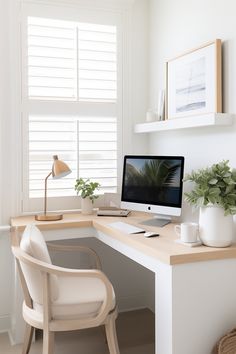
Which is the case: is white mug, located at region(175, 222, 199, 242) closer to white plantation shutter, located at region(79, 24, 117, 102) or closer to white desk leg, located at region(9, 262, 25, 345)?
white desk leg, located at region(9, 262, 25, 345)

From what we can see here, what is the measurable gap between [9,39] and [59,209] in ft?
4.25

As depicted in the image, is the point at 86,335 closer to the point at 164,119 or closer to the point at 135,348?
the point at 135,348

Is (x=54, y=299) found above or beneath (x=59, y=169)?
beneath

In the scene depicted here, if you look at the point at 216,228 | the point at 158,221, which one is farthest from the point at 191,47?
the point at 216,228

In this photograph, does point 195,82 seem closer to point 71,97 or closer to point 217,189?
point 217,189

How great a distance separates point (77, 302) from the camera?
2025 millimetres

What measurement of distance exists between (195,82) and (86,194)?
3.66 feet

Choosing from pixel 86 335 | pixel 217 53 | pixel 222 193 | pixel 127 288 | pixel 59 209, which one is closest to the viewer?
pixel 222 193

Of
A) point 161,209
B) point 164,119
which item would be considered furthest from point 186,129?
point 161,209

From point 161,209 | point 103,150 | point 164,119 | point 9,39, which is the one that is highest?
point 9,39

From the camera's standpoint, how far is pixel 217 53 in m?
2.28

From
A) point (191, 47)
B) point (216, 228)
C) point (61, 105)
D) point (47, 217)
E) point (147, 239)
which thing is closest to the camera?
point (216, 228)

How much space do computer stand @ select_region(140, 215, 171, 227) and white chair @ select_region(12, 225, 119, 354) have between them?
24.2 inches

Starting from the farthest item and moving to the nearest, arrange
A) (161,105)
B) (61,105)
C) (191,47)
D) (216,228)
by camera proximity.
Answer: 1. (61,105)
2. (161,105)
3. (191,47)
4. (216,228)
